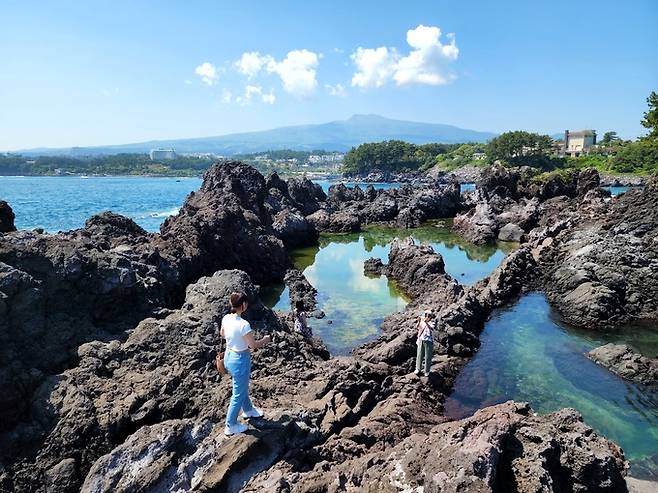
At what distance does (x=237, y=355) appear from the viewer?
25.6 feet

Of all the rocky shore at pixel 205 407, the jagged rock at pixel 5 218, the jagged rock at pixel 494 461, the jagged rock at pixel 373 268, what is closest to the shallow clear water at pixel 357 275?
the jagged rock at pixel 373 268

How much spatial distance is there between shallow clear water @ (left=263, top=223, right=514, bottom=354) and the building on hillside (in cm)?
12062

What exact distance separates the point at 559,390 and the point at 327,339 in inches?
346

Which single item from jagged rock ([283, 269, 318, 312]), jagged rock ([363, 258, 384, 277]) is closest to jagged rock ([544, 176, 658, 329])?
jagged rock ([363, 258, 384, 277])

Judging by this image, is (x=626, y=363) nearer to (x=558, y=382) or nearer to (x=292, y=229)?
(x=558, y=382)

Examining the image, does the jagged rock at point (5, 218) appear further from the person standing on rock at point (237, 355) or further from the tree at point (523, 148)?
the tree at point (523, 148)

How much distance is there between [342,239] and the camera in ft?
158

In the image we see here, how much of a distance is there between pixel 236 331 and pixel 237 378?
778 millimetres

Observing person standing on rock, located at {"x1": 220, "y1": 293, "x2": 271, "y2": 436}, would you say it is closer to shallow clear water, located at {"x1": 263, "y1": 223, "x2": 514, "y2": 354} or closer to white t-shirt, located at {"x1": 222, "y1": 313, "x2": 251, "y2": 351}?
white t-shirt, located at {"x1": 222, "y1": 313, "x2": 251, "y2": 351}

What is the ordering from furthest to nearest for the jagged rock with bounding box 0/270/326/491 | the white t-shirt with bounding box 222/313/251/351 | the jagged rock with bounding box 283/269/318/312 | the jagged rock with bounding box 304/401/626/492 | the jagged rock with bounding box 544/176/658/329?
the jagged rock with bounding box 283/269/318/312
the jagged rock with bounding box 544/176/658/329
the jagged rock with bounding box 0/270/326/491
the white t-shirt with bounding box 222/313/251/351
the jagged rock with bounding box 304/401/626/492

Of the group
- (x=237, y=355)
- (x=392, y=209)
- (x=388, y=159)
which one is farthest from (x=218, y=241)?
(x=388, y=159)

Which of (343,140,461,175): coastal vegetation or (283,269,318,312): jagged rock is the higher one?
(343,140,461,175): coastal vegetation

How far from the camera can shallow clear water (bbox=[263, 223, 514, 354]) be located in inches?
861

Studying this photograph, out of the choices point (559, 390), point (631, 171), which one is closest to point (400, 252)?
point (559, 390)
